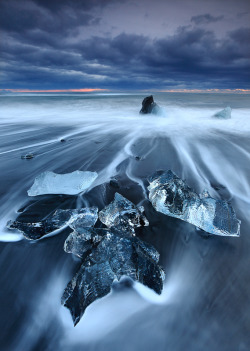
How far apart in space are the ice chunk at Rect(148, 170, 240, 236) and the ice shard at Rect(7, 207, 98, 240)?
38.4 inches

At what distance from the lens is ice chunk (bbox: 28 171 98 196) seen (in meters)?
2.91

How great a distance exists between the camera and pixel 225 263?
185cm

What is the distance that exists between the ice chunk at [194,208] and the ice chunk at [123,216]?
401 millimetres

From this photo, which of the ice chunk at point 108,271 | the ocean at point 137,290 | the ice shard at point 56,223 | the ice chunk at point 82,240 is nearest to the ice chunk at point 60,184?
the ocean at point 137,290

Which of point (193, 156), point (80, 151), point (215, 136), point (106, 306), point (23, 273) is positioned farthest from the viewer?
point (215, 136)

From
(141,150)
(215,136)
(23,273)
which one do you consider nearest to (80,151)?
(141,150)

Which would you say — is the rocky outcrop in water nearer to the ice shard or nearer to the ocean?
the ocean

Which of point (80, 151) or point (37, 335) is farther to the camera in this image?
point (80, 151)

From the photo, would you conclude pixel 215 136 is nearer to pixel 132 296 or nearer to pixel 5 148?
pixel 132 296

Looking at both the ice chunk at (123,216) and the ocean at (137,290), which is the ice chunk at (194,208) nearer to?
the ocean at (137,290)

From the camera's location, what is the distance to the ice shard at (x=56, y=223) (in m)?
2.09

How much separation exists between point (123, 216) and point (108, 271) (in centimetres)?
65

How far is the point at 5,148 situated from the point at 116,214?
211 inches

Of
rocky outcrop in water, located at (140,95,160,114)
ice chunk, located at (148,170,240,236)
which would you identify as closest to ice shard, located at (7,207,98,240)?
ice chunk, located at (148,170,240,236)
